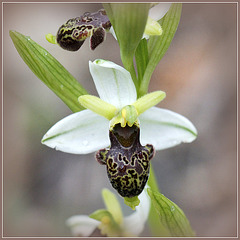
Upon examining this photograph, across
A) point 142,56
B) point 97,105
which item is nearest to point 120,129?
point 97,105

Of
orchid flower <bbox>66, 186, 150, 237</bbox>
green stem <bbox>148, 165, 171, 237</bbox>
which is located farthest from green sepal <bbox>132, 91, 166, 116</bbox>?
orchid flower <bbox>66, 186, 150, 237</bbox>

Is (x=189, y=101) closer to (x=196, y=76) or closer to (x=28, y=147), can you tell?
(x=196, y=76)

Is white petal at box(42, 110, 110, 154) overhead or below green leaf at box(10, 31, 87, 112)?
below

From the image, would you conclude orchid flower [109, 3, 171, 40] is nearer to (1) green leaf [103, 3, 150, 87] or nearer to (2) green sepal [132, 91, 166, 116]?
(1) green leaf [103, 3, 150, 87]

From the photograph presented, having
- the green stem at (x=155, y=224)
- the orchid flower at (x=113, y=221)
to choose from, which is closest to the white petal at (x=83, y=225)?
the orchid flower at (x=113, y=221)

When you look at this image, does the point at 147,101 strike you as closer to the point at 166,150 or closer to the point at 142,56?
the point at 142,56

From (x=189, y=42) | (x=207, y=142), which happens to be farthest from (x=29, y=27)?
(x=207, y=142)
